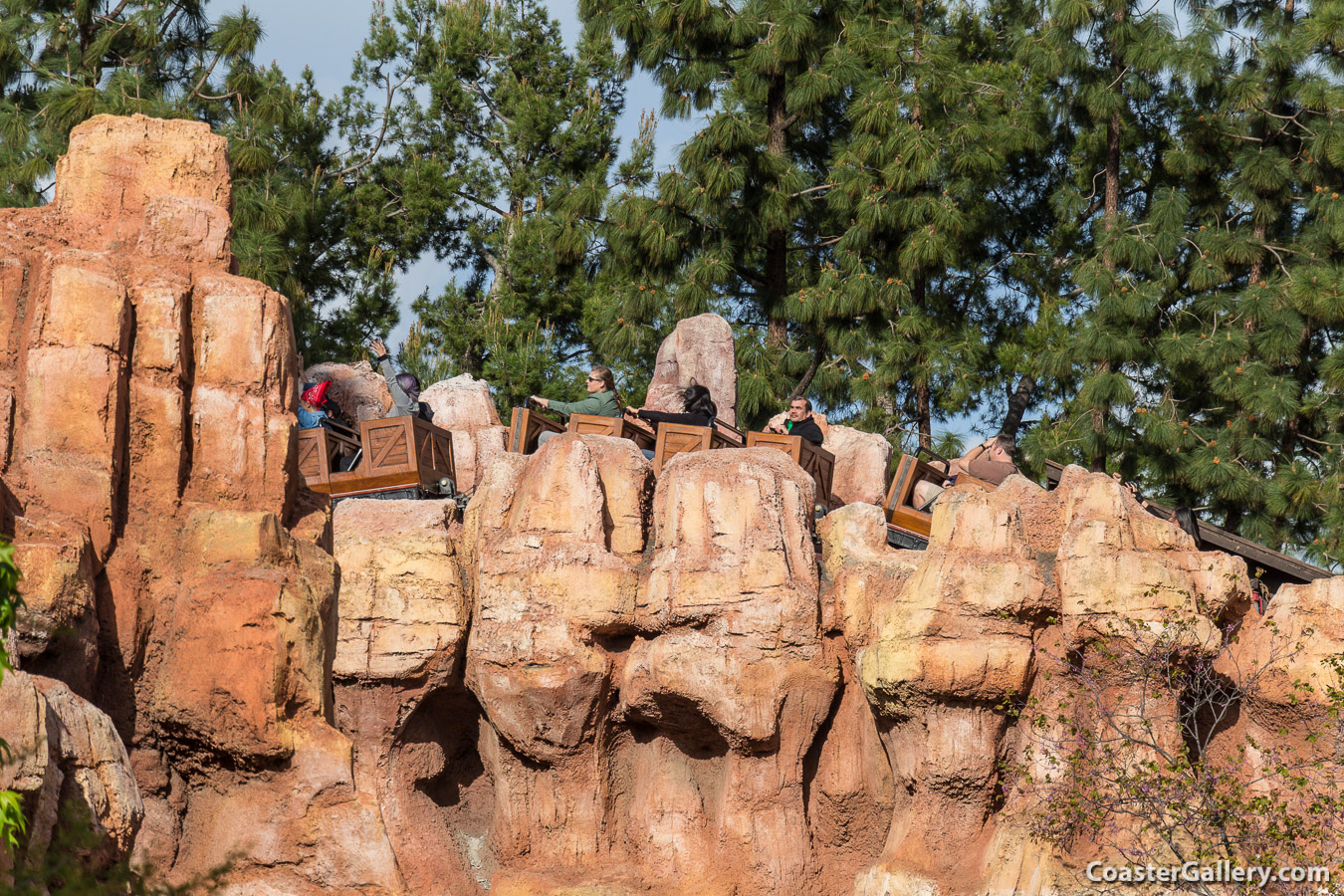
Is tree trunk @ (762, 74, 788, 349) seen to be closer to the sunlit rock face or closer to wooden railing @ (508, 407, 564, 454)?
wooden railing @ (508, 407, 564, 454)

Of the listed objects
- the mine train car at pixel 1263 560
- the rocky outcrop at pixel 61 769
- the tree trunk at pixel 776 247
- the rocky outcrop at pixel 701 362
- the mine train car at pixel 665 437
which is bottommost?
the rocky outcrop at pixel 61 769

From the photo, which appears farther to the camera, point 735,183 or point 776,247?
point 776,247

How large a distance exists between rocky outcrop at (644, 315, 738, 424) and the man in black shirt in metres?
3.02

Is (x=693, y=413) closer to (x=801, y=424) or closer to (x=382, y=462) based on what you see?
(x=801, y=424)

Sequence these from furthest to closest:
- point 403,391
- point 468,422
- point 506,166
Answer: point 506,166 → point 468,422 → point 403,391

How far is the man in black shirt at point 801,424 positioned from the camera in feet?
52.0

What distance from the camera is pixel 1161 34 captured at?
67.6 ft

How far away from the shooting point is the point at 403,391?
15.8 meters

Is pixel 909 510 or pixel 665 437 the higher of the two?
pixel 665 437

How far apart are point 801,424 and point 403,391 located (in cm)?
370

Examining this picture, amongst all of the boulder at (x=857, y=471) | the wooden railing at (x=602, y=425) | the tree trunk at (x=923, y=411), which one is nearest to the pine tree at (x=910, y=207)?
the tree trunk at (x=923, y=411)

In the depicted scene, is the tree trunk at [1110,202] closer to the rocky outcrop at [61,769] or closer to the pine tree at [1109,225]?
the pine tree at [1109,225]

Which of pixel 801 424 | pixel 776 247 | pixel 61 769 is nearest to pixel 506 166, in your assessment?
pixel 776 247

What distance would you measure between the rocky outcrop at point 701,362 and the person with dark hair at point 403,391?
369 centimetres
